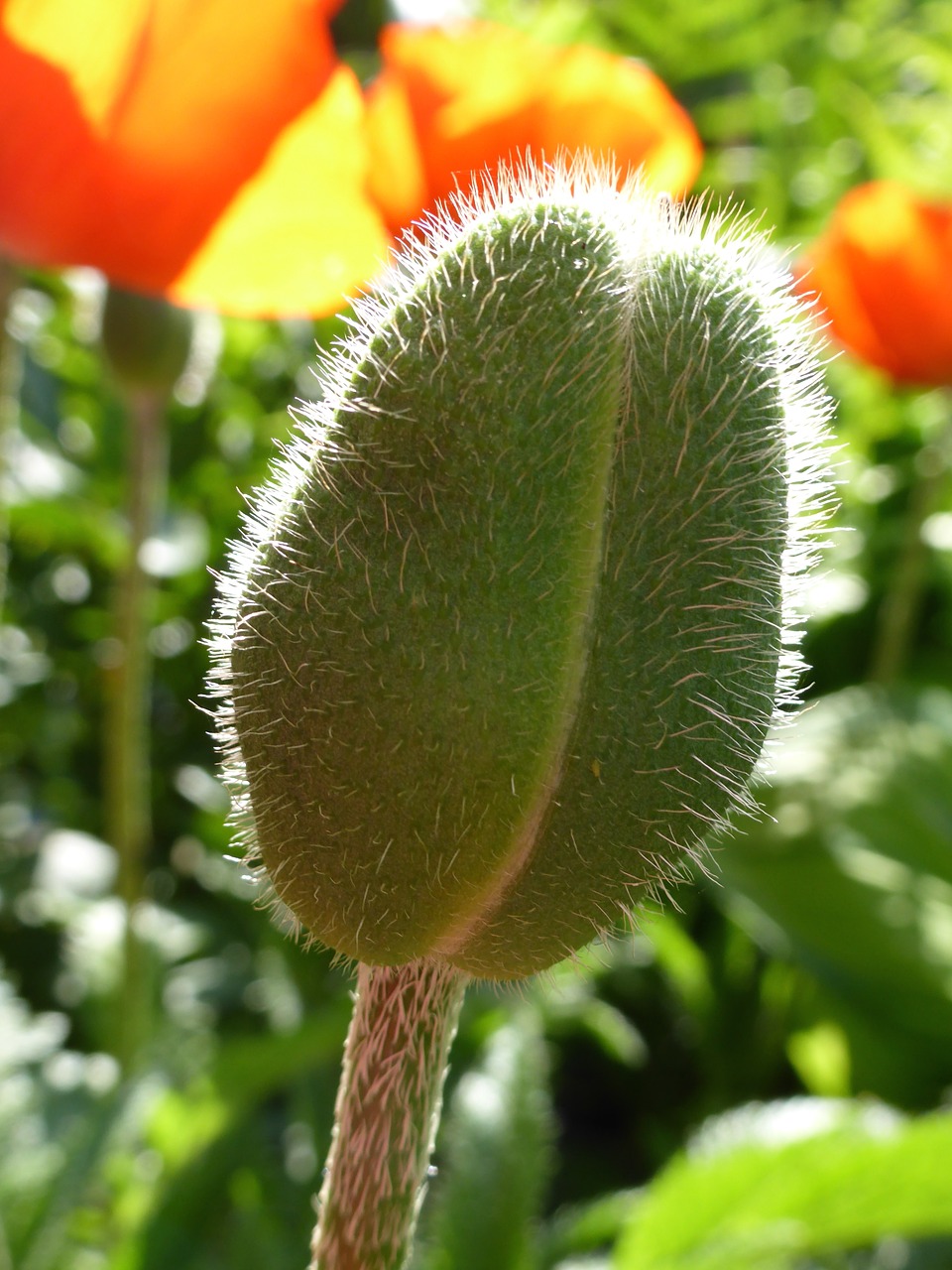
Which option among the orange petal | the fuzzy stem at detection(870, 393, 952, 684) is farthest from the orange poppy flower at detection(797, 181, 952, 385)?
the orange petal

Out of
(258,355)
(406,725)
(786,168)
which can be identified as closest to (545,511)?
(406,725)

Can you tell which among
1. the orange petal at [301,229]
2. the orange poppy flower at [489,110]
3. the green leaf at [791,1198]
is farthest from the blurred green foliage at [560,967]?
the orange poppy flower at [489,110]

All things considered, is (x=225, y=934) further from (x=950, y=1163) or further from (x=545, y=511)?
(x=545, y=511)

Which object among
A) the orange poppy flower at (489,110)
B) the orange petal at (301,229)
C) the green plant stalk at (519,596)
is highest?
the orange poppy flower at (489,110)

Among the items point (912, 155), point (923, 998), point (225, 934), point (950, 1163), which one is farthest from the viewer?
point (912, 155)

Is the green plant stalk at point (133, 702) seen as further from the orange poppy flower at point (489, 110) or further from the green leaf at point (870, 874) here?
the green leaf at point (870, 874)

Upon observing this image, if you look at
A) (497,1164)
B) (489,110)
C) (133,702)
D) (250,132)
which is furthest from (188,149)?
(497,1164)

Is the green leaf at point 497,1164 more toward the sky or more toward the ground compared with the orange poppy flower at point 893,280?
more toward the ground

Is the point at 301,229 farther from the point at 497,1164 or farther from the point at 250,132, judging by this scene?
the point at 497,1164
